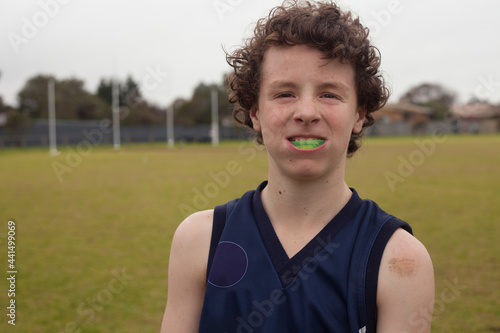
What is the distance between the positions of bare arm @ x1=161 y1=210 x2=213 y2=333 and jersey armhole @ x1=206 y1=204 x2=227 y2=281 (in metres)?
0.02

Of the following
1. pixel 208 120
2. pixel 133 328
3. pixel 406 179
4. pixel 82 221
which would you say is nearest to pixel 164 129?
pixel 208 120

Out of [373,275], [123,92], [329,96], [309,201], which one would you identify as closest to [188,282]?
[309,201]

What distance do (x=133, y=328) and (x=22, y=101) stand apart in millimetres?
58933

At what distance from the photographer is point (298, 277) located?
4.97ft

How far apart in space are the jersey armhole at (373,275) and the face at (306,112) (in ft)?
0.92

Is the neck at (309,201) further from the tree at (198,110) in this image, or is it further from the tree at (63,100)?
the tree at (198,110)

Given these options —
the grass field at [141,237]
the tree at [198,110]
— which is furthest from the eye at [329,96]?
the tree at [198,110]

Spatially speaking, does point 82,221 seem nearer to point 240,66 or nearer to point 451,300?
point 451,300

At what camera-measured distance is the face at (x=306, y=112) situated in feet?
5.22

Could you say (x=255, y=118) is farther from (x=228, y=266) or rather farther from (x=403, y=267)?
(x=403, y=267)

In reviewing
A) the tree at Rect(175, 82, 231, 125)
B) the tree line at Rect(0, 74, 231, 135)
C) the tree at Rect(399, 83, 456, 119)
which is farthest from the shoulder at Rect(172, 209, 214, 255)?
the tree at Rect(399, 83, 456, 119)

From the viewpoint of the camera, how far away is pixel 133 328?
4.31 metres

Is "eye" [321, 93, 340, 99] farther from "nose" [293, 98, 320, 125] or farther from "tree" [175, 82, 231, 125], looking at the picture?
"tree" [175, 82, 231, 125]

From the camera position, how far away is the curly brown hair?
1.63 meters
